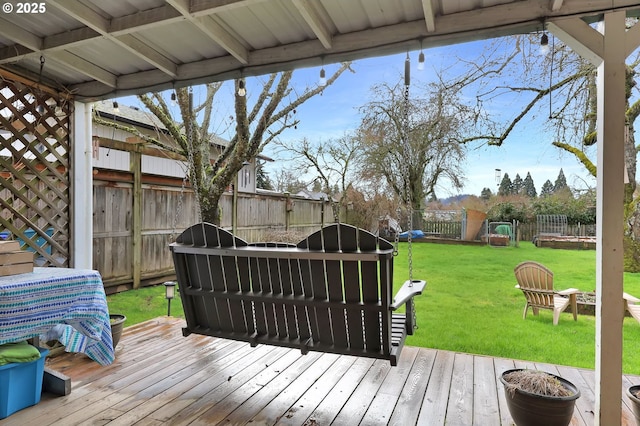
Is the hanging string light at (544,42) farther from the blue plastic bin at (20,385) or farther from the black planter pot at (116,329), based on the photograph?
the black planter pot at (116,329)

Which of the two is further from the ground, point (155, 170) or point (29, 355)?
point (155, 170)

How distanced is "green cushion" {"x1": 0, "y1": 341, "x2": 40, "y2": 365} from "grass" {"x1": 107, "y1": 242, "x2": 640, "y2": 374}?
1.80m

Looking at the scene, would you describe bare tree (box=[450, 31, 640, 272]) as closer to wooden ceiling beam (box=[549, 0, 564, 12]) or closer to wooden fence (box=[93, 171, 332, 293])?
wooden ceiling beam (box=[549, 0, 564, 12])

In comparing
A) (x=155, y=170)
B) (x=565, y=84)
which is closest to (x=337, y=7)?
(x=565, y=84)

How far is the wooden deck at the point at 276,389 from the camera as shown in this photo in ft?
6.45

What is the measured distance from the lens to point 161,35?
2.24 metres

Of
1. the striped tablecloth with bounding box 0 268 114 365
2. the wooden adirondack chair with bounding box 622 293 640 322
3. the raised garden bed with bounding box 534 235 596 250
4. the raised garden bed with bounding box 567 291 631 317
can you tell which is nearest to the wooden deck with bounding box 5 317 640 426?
the striped tablecloth with bounding box 0 268 114 365

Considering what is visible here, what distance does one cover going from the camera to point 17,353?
1965 millimetres

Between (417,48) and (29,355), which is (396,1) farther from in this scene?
(29,355)

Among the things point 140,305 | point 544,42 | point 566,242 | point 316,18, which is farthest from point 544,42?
point 140,305

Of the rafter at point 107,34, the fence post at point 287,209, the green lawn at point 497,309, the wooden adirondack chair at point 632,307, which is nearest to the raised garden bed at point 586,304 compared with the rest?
the green lawn at point 497,309

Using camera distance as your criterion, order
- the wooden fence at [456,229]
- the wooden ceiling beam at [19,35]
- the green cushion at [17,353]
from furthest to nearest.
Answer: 1. the wooden fence at [456,229]
2. the wooden ceiling beam at [19,35]
3. the green cushion at [17,353]

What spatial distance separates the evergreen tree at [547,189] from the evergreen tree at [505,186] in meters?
0.37

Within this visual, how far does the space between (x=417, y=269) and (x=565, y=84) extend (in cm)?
281
